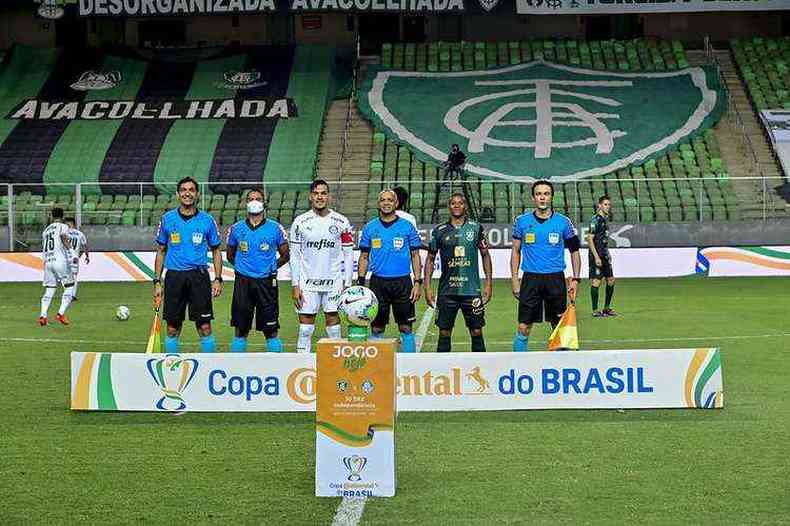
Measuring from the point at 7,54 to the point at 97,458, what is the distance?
4279 centimetres

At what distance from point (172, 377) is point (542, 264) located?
434 cm

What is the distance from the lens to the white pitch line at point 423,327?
58.6 feet

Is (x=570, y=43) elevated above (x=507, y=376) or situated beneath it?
elevated above

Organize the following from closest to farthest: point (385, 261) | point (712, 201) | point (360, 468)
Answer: point (360, 468), point (385, 261), point (712, 201)

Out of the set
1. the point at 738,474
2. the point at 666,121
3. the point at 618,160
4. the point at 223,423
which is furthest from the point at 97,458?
the point at 666,121

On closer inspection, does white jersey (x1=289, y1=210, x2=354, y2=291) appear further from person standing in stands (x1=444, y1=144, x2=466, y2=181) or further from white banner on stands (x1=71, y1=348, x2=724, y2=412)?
person standing in stands (x1=444, y1=144, x2=466, y2=181)

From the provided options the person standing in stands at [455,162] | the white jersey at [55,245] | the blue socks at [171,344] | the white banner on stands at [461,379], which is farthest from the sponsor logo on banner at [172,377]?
the person standing in stands at [455,162]

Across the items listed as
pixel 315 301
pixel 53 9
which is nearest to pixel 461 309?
pixel 315 301

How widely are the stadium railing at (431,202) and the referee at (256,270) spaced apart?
67.7 ft

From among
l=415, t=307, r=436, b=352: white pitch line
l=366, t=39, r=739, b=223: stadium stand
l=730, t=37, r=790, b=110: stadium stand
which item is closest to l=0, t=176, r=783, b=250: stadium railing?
l=366, t=39, r=739, b=223: stadium stand

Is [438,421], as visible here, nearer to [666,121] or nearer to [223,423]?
[223,423]

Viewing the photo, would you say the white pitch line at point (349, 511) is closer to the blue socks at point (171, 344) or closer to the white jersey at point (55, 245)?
the blue socks at point (171, 344)

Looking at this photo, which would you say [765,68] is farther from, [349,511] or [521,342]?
[349,511]

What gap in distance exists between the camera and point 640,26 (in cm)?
4969
